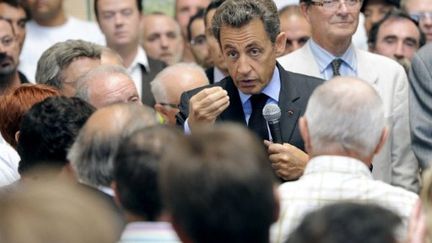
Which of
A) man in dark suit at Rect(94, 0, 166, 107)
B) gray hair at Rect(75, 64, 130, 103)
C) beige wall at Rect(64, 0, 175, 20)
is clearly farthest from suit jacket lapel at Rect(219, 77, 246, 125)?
beige wall at Rect(64, 0, 175, 20)

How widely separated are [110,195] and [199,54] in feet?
17.9

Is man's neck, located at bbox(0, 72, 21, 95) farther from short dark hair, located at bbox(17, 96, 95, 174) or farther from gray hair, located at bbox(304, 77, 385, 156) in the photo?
gray hair, located at bbox(304, 77, 385, 156)

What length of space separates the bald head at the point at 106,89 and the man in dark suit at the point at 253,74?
2.21 feet

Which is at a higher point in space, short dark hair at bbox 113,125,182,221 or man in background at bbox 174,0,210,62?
short dark hair at bbox 113,125,182,221

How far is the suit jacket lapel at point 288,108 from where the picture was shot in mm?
6703

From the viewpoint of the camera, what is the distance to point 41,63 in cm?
812

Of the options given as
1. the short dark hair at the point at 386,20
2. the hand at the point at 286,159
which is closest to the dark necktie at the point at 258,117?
the hand at the point at 286,159

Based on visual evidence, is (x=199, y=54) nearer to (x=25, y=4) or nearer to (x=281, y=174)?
(x=25, y=4)

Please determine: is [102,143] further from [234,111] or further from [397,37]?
[397,37]

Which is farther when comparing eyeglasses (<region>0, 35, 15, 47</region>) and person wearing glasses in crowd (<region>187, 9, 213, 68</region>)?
person wearing glasses in crowd (<region>187, 9, 213, 68</region>)

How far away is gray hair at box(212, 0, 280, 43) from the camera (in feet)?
22.8

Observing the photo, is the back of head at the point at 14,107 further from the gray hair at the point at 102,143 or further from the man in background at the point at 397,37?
the man in background at the point at 397,37

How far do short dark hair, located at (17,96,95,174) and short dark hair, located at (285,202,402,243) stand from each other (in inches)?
85.7

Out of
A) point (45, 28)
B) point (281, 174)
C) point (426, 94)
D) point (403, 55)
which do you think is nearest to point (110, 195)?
point (281, 174)
